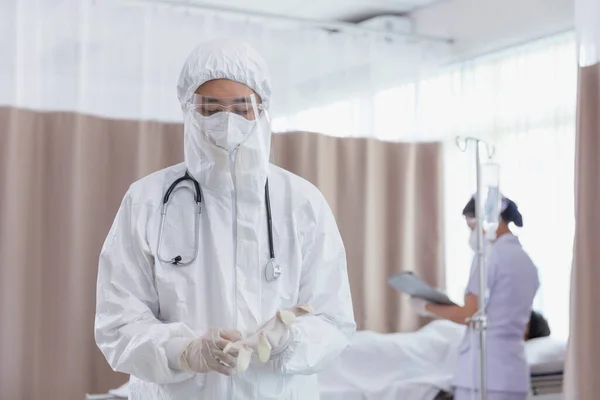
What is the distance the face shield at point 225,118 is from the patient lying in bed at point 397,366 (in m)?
1.76

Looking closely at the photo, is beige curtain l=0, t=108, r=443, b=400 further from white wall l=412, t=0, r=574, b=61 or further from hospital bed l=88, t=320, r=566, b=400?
white wall l=412, t=0, r=574, b=61

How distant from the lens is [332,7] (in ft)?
14.9

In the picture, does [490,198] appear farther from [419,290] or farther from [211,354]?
[211,354]

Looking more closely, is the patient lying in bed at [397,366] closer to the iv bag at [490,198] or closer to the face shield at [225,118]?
the iv bag at [490,198]

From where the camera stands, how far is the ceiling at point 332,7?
4.37 metres

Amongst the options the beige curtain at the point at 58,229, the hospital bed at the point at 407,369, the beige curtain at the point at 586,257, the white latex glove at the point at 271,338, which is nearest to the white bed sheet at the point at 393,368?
the hospital bed at the point at 407,369

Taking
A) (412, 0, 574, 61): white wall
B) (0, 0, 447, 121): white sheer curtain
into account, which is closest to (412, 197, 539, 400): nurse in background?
(412, 0, 574, 61): white wall

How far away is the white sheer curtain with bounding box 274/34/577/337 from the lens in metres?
3.79

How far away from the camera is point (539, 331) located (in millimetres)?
3781

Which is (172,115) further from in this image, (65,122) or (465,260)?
(465,260)

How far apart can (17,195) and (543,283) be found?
2.59m

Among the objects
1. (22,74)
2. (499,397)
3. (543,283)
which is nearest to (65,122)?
(22,74)

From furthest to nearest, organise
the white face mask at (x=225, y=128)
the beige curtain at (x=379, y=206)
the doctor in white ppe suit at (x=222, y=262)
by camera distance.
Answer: the beige curtain at (x=379, y=206) → the white face mask at (x=225, y=128) → the doctor in white ppe suit at (x=222, y=262)

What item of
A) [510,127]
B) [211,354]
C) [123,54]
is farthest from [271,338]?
[510,127]
